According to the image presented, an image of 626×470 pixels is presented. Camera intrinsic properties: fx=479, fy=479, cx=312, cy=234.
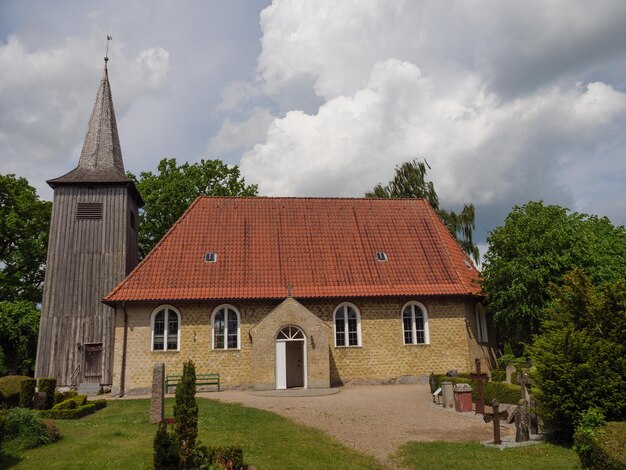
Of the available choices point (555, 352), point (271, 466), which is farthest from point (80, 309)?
point (555, 352)

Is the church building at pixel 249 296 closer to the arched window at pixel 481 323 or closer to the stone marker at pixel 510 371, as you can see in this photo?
the arched window at pixel 481 323

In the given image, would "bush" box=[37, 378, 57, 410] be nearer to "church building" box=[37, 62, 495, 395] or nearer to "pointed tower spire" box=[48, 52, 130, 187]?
"church building" box=[37, 62, 495, 395]

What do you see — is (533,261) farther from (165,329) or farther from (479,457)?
(165,329)

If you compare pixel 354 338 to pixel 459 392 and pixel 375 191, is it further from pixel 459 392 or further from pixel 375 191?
pixel 375 191

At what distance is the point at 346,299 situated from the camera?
76.9 feet

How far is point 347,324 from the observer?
23.4 meters

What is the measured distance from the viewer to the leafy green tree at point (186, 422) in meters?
8.08

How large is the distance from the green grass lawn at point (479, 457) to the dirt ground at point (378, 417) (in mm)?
597

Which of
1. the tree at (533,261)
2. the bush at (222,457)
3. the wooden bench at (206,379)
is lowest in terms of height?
the bush at (222,457)

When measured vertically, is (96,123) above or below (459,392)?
above

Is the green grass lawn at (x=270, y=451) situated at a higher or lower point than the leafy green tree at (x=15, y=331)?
lower

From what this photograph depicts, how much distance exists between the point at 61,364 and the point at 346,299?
1423 cm

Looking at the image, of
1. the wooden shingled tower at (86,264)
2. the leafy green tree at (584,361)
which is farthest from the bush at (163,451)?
the wooden shingled tower at (86,264)

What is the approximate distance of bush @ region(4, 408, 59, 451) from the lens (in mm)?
10781
